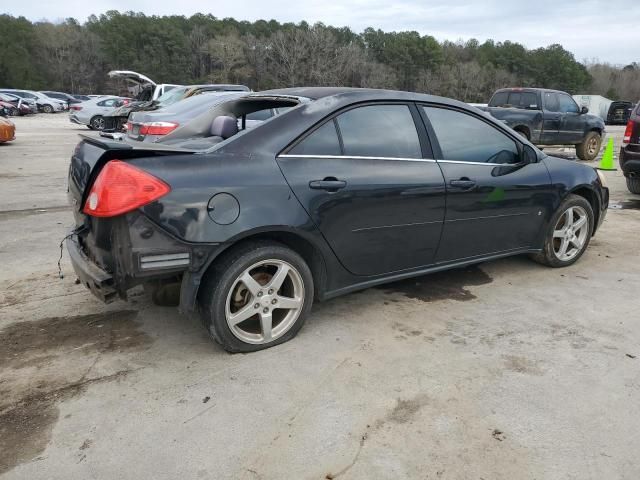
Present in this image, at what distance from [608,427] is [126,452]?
2.24 meters

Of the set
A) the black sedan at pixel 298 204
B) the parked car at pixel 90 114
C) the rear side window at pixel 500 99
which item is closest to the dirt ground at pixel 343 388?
the black sedan at pixel 298 204

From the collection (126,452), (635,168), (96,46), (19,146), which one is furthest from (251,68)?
(126,452)

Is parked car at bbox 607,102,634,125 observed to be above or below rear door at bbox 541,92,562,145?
above

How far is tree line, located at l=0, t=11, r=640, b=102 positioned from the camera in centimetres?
7019

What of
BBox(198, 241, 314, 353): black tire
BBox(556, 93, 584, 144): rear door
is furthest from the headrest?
BBox(556, 93, 584, 144): rear door

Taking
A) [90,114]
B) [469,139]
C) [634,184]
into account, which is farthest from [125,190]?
[90,114]

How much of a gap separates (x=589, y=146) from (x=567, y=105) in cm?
146

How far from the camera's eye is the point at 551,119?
13109 mm

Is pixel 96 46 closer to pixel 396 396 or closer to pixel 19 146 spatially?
pixel 19 146

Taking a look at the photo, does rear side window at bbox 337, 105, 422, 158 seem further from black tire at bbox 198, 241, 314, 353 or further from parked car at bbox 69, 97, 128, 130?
parked car at bbox 69, 97, 128, 130

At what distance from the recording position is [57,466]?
2.10 meters

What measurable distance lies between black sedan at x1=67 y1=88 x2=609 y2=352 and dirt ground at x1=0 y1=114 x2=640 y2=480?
341mm

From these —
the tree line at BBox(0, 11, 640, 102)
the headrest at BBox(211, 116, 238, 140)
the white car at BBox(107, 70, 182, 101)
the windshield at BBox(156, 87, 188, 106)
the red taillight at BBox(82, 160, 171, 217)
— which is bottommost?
the red taillight at BBox(82, 160, 171, 217)

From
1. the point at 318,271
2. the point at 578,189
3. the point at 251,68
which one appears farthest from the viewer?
the point at 251,68
